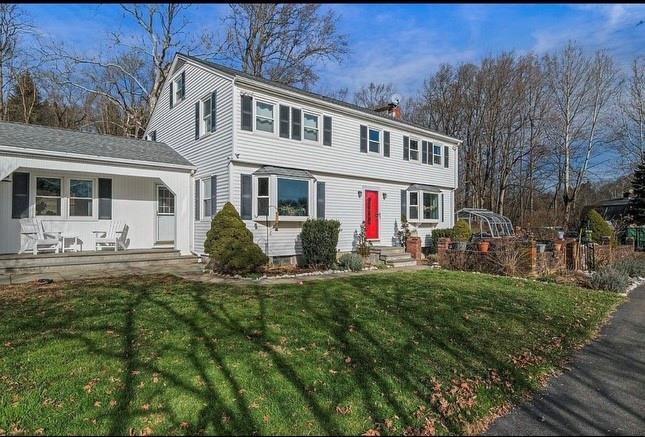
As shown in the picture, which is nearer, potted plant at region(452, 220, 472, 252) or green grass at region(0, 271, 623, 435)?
green grass at region(0, 271, 623, 435)

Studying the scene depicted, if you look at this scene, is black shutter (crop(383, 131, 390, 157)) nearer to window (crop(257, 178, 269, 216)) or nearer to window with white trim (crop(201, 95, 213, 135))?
window (crop(257, 178, 269, 216))

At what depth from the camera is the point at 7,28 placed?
20.5 metres

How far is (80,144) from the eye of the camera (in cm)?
1155

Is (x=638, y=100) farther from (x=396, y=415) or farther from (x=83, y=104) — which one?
(x=83, y=104)

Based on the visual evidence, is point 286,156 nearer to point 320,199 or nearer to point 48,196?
point 320,199

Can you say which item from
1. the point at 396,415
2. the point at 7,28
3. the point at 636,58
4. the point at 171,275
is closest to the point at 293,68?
the point at 7,28

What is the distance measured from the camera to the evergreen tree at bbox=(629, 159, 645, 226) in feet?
68.5

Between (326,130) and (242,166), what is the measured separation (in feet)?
12.6

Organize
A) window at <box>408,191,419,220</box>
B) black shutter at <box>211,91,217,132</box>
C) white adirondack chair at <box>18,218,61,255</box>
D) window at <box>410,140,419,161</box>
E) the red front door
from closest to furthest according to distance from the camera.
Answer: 1. white adirondack chair at <box>18,218,61,255</box>
2. black shutter at <box>211,91,217,132</box>
3. the red front door
4. window at <box>408,191,419,220</box>
5. window at <box>410,140,419,161</box>

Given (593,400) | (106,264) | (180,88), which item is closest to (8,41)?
(180,88)

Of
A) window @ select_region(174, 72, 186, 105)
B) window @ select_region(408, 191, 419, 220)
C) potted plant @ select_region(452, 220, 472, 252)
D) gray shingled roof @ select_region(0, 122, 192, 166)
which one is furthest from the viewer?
window @ select_region(408, 191, 419, 220)

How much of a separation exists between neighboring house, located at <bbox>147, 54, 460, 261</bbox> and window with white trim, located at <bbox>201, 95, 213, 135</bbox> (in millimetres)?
A: 34

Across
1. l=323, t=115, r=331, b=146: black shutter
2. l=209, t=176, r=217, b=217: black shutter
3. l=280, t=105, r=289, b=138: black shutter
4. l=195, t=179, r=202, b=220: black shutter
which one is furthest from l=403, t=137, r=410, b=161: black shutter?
l=195, t=179, r=202, b=220: black shutter

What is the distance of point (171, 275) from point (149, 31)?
21.0 m
